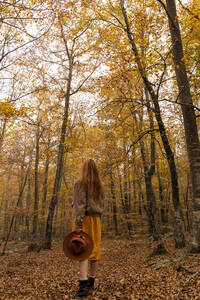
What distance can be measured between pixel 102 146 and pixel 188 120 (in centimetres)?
903

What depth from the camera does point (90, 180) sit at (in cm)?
365

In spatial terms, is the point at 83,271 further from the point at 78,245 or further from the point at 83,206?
the point at 83,206

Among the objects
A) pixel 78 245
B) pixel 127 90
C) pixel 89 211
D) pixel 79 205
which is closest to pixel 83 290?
pixel 78 245

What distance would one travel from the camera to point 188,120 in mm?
5984

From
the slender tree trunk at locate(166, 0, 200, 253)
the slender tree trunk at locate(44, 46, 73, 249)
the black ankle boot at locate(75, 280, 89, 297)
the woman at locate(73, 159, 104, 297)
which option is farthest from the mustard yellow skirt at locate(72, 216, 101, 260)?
the slender tree trunk at locate(44, 46, 73, 249)

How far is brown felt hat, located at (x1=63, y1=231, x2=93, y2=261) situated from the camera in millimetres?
3213

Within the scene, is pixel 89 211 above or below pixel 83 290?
above

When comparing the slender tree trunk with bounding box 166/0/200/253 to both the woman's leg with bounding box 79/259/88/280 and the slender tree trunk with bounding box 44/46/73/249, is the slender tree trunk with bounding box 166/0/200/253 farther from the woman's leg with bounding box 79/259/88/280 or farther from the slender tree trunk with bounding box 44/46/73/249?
the slender tree trunk with bounding box 44/46/73/249

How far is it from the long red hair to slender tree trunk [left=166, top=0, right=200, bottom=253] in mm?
3079

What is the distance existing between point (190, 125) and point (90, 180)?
3.88 m

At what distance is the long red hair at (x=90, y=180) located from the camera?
3.59 m

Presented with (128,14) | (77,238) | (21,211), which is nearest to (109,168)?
(77,238)

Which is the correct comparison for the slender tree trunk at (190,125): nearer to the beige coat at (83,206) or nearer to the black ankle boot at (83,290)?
the beige coat at (83,206)

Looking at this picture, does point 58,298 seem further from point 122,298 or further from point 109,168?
point 109,168
